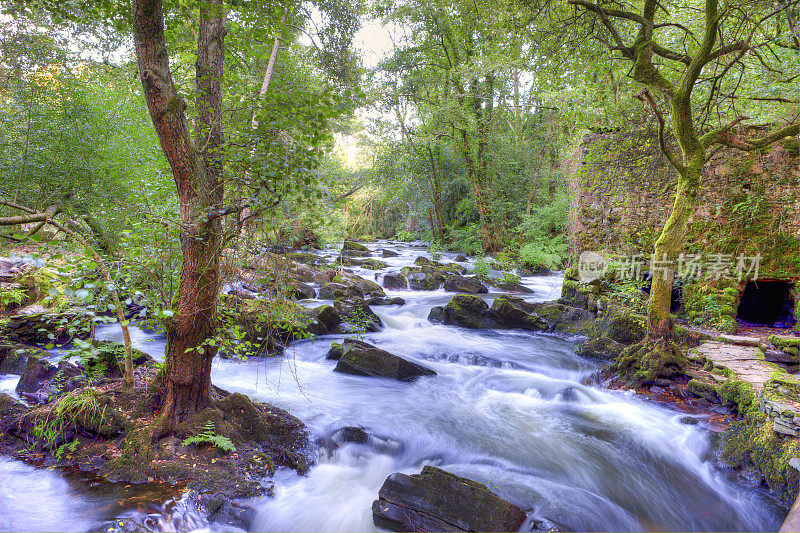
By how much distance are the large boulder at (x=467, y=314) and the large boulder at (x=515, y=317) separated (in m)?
0.22

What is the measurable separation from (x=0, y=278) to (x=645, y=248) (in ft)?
50.5

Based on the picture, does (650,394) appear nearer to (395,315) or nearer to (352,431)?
(352,431)

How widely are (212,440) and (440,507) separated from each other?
242 centimetres

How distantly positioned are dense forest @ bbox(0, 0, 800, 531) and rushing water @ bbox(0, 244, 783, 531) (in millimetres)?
41

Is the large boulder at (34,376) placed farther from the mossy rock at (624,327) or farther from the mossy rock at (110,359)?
the mossy rock at (624,327)

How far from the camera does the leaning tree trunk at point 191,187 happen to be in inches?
142

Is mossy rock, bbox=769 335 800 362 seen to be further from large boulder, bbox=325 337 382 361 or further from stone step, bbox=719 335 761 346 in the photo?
large boulder, bbox=325 337 382 361

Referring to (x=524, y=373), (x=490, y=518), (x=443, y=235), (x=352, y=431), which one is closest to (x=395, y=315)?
(x=524, y=373)

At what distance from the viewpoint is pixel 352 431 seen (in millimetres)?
5516

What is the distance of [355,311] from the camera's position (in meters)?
10.5

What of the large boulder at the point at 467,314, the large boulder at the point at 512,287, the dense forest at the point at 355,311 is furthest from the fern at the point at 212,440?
the large boulder at the point at 512,287

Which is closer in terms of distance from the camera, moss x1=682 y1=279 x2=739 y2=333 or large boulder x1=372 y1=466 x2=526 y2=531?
large boulder x1=372 y1=466 x2=526 y2=531

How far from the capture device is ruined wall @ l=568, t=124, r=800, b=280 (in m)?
8.15

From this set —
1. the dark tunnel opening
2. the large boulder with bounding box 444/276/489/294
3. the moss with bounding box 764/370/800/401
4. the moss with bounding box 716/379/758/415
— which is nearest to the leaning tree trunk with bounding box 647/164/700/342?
the moss with bounding box 716/379/758/415
